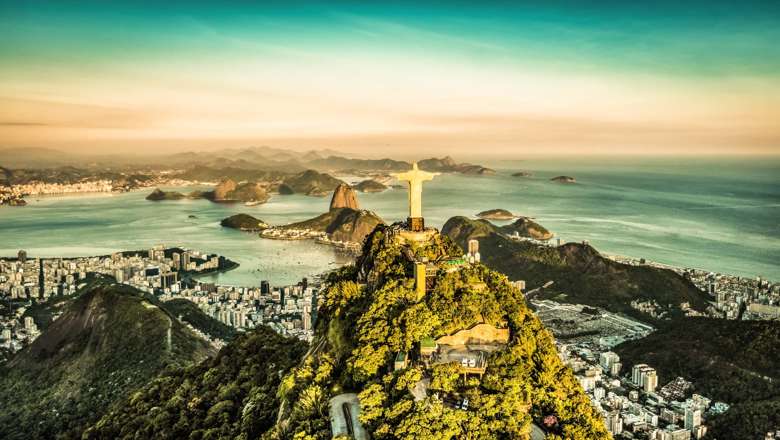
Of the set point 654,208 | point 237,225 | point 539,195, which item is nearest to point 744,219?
point 654,208

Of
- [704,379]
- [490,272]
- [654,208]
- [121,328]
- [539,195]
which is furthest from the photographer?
[539,195]

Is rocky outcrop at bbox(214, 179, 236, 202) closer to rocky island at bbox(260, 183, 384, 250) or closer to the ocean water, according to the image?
the ocean water

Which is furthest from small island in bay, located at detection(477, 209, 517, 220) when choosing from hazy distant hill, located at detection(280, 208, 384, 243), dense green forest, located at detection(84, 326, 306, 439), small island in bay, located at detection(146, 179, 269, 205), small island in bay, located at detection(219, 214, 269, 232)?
dense green forest, located at detection(84, 326, 306, 439)

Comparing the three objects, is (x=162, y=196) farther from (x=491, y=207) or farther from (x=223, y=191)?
(x=491, y=207)

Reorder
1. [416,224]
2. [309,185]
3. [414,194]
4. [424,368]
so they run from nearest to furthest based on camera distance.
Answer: [424,368], [414,194], [416,224], [309,185]

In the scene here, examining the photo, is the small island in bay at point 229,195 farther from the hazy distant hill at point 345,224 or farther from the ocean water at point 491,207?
the hazy distant hill at point 345,224

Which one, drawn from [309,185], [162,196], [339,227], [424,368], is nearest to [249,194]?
[309,185]

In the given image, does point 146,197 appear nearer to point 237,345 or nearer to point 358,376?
point 237,345
